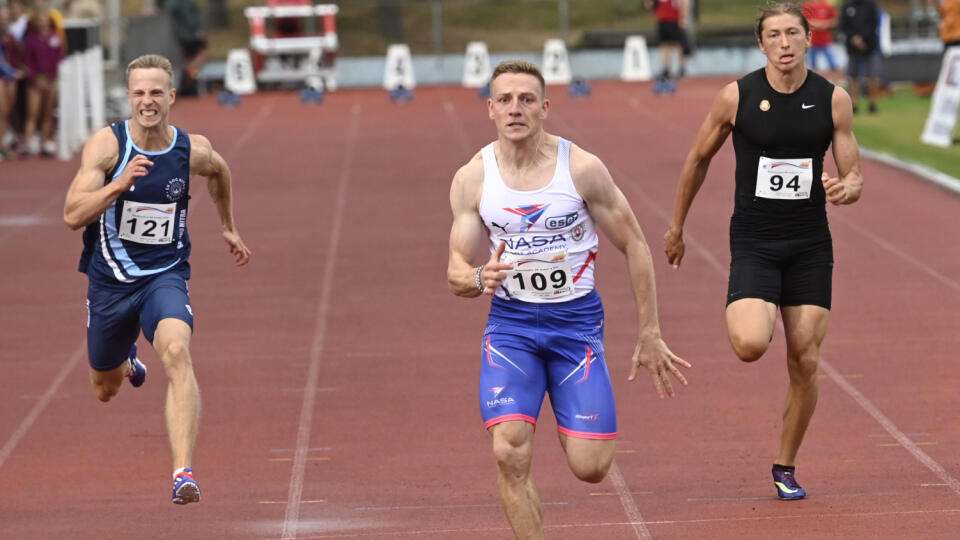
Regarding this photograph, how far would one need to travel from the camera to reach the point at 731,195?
58.3ft

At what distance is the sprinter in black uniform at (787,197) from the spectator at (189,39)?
1049 inches

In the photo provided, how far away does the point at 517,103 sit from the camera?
6.08 metres

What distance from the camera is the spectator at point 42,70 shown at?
849 inches

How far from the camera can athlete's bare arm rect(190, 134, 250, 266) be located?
7.80 m

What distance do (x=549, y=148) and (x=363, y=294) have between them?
7008 mm

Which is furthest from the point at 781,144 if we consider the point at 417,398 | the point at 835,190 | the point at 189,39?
the point at 189,39

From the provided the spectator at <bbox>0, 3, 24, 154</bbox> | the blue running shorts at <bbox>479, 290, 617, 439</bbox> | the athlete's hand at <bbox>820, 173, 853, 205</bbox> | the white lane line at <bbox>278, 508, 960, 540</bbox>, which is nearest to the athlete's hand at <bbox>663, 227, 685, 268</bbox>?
the athlete's hand at <bbox>820, 173, 853, 205</bbox>

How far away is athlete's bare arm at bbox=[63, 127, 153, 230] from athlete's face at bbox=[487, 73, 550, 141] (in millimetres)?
1686

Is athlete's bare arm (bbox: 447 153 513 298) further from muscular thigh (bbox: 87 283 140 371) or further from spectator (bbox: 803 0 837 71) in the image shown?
spectator (bbox: 803 0 837 71)

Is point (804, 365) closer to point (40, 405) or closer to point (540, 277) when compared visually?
point (540, 277)

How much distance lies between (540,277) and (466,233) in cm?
33

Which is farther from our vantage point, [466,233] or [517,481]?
[466,233]

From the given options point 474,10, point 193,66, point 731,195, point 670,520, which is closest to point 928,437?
point 670,520

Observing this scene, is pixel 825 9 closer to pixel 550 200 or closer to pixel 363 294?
pixel 363 294
